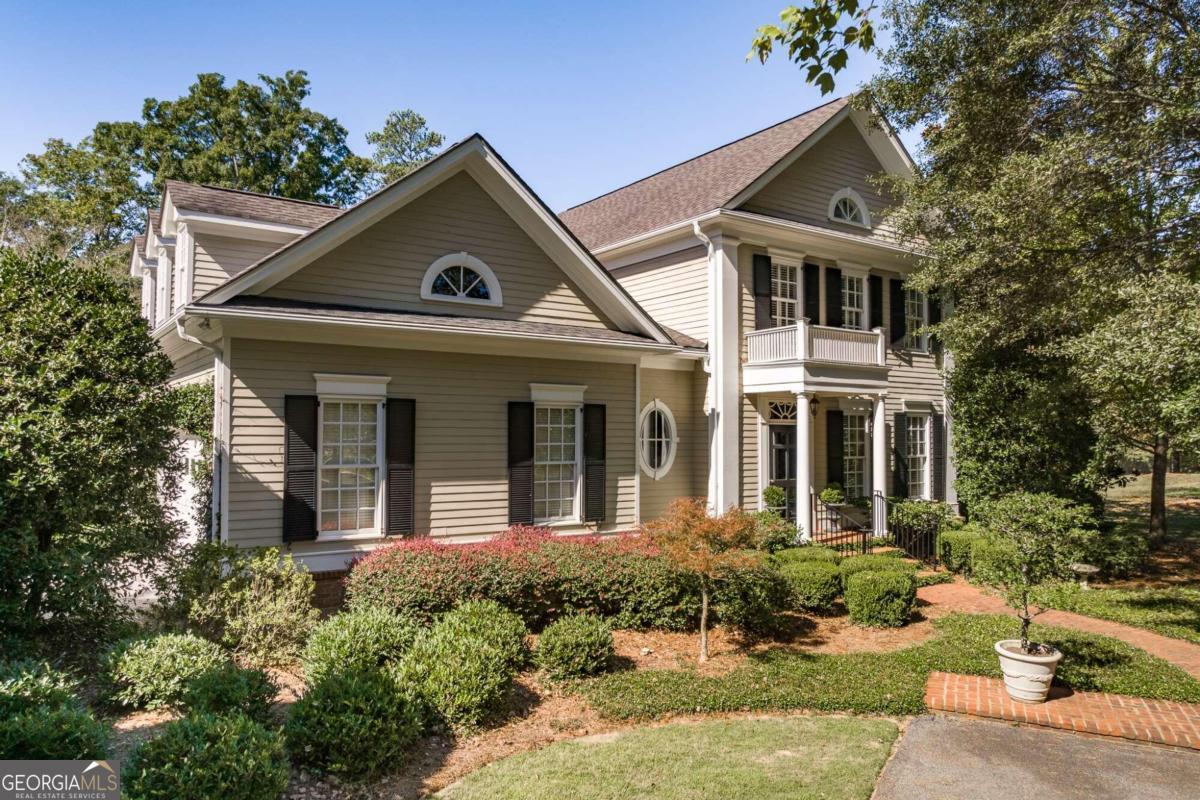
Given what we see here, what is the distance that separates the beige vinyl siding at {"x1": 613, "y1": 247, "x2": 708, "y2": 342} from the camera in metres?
15.8

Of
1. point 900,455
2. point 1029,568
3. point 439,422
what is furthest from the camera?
point 900,455

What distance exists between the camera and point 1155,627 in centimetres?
1077

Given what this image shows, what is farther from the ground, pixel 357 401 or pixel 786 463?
pixel 357 401

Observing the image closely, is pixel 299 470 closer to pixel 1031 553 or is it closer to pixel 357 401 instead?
pixel 357 401

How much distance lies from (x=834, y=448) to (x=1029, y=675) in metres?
9.52

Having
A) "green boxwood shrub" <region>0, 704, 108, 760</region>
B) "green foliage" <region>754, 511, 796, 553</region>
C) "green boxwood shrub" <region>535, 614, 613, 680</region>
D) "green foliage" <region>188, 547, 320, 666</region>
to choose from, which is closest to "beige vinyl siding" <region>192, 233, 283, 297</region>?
"green foliage" <region>188, 547, 320, 666</region>

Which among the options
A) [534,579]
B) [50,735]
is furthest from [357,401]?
[50,735]

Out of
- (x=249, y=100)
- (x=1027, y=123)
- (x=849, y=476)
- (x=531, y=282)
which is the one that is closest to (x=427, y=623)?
(x=531, y=282)

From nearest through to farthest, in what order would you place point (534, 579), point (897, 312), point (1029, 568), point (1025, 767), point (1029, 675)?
1. point (1025, 767)
2. point (1029, 675)
3. point (1029, 568)
4. point (534, 579)
5. point (897, 312)

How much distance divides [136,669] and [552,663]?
408cm

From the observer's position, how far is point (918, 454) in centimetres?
1905

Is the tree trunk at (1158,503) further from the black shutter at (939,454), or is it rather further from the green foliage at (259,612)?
the green foliage at (259,612)

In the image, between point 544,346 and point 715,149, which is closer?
point 544,346

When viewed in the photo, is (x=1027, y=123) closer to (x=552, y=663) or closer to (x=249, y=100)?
(x=552, y=663)
